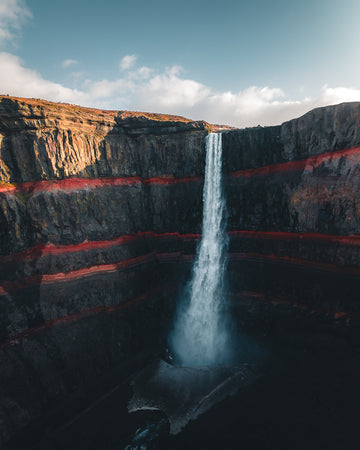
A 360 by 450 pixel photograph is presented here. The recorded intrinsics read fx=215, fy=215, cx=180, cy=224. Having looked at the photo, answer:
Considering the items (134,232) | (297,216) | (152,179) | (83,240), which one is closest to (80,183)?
(83,240)

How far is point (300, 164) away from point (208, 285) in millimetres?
16147

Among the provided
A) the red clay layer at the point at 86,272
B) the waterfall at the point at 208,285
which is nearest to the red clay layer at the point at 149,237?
the red clay layer at the point at 86,272

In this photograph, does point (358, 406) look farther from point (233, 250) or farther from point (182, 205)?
point (182, 205)

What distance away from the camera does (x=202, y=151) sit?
2683cm

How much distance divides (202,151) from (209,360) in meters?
23.5

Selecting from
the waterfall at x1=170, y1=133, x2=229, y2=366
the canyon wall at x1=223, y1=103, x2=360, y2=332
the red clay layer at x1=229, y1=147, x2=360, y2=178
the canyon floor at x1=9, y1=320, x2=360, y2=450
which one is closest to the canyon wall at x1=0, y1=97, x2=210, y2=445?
the waterfall at x1=170, y1=133, x2=229, y2=366

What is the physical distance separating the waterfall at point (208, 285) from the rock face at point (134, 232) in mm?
1245

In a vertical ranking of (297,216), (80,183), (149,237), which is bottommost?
(149,237)

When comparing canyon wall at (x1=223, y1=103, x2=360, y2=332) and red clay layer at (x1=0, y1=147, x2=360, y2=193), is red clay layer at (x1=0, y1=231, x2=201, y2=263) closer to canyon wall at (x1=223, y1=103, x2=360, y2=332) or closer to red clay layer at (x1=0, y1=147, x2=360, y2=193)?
red clay layer at (x1=0, y1=147, x2=360, y2=193)

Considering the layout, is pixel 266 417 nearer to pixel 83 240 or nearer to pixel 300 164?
pixel 300 164

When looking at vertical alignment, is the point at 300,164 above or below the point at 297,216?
above

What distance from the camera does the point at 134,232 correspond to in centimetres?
2670

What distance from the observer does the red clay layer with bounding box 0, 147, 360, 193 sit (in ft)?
61.2

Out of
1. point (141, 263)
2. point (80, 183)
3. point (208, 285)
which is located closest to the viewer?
point (80, 183)
